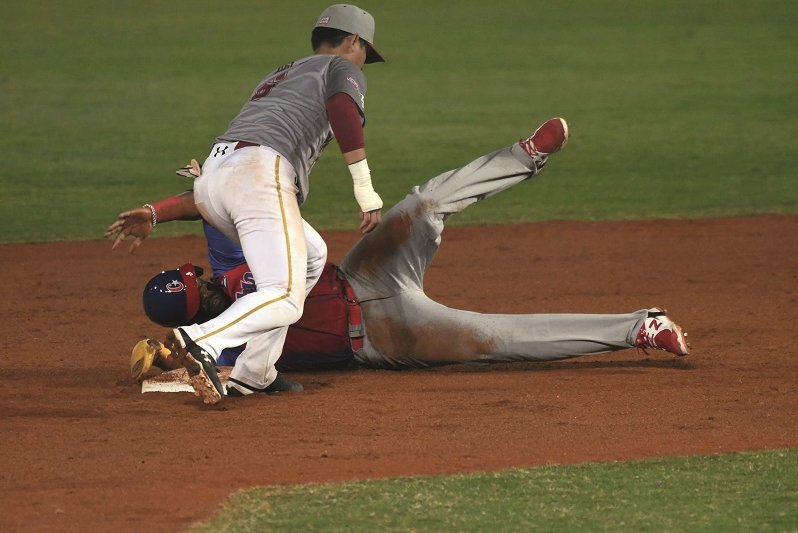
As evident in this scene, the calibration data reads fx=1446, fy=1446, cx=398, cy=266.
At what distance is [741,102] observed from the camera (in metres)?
17.7

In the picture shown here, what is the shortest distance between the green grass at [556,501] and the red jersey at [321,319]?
69.2 inches

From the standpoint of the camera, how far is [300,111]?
257 inches

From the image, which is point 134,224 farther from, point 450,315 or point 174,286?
point 450,315

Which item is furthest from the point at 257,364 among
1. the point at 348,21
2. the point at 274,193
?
the point at 348,21

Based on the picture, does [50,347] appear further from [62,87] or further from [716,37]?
[716,37]

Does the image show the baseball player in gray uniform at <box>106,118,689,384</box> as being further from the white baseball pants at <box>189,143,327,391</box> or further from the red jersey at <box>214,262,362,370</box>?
the white baseball pants at <box>189,143,327,391</box>

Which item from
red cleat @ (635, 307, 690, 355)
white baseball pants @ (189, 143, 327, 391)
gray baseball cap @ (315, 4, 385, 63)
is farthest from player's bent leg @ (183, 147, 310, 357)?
red cleat @ (635, 307, 690, 355)

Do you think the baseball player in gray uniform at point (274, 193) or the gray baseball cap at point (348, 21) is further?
the gray baseball cap at point (348, 21)

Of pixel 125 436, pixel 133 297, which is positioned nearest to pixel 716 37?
pixel 133 297

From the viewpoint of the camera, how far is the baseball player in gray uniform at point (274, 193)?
6.10 meters

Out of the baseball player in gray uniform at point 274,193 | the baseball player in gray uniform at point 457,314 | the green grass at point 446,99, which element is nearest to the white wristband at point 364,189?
the baseball player in gray uniform at point 274,193

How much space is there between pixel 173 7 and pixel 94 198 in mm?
14394

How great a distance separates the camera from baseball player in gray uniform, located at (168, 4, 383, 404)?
6.10 metres

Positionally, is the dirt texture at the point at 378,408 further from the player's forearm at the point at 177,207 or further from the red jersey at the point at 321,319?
the player's forearm at the point at 177,207
